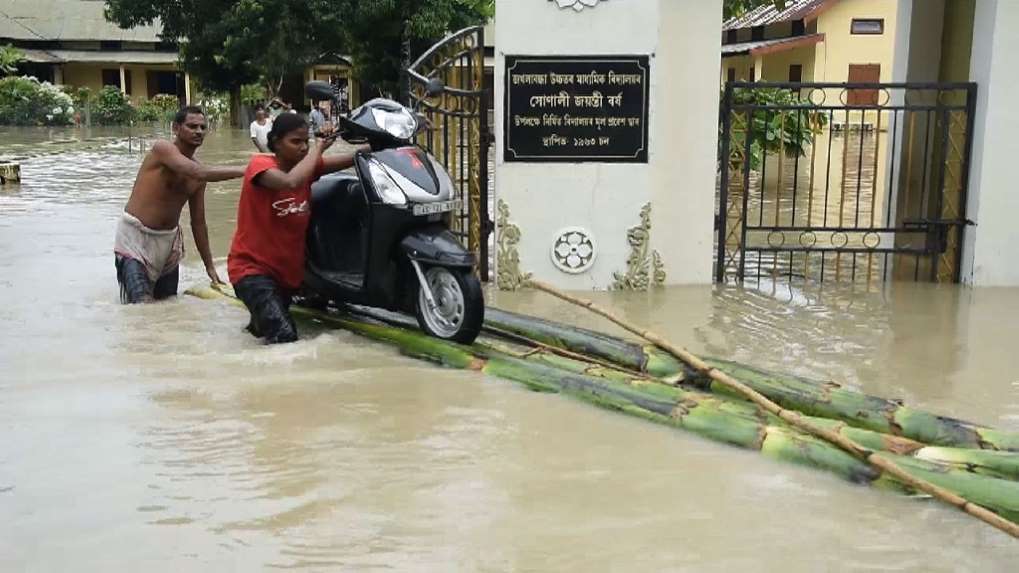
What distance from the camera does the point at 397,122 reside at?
6.02 meters

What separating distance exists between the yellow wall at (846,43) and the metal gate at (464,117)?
3032cm

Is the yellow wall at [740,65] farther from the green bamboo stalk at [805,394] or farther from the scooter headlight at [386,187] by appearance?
the green bamboo stalk at [805,394]

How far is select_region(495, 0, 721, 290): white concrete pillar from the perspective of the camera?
7.73 meters

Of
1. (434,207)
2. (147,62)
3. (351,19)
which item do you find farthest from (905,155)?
(147,62)

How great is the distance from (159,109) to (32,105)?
5635 mm

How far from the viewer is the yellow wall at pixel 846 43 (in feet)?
120

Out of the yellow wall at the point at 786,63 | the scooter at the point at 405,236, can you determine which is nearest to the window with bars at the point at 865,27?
the yellow wall at the point at 786,63

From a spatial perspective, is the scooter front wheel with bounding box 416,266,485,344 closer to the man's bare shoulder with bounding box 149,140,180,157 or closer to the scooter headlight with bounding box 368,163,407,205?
the scooter headlight with bounding box 368,163,407,205

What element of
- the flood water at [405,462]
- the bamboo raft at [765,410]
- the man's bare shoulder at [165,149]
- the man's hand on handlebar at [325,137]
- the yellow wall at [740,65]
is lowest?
the flood water at [405,462]

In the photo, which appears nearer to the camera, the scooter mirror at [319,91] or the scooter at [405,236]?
the scooter at [405,236]

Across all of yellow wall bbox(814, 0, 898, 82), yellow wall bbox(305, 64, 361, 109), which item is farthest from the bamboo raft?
yellow wall bbox(305, 64, 361, 109)

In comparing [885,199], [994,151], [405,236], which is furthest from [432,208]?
[885,199]

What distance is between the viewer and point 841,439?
4.04m

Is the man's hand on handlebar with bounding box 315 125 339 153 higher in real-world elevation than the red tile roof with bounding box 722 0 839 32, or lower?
lower
